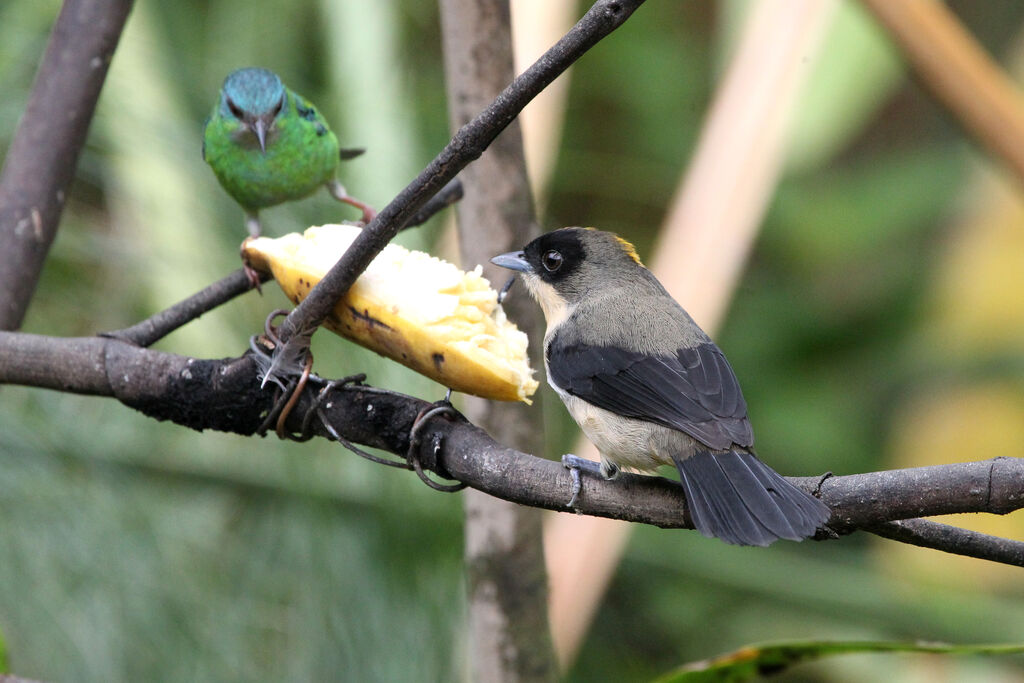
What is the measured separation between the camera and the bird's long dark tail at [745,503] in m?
1.38

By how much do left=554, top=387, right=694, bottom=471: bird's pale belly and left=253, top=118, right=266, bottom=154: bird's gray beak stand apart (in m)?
1.06

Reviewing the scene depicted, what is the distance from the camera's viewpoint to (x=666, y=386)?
179 cm

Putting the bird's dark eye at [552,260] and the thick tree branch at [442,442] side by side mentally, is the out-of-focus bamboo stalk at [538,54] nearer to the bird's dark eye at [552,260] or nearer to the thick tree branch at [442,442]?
the bird's dark eye at [552,260]

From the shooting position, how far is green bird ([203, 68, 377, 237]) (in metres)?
2.40

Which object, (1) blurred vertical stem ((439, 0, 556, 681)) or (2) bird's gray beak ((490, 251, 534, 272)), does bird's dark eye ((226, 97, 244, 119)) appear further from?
(2) bird's gray beak ((490, 251, 534, 272))

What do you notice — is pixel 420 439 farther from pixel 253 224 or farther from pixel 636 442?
pixel 253 224

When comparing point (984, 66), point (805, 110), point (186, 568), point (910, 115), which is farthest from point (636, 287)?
point (910, 115)

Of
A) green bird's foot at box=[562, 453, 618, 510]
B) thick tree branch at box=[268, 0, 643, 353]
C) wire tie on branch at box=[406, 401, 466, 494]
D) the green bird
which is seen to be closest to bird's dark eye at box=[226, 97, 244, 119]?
the green bird

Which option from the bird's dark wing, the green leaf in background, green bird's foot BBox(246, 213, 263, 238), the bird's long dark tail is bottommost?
the green leaf in background

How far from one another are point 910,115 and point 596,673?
3.32 meters

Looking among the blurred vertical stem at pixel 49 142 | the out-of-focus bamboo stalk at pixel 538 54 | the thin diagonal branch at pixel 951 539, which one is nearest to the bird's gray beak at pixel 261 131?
the blurred vertical stem at pixel 49 142

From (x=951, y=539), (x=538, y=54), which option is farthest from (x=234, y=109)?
(x=951, y=539)

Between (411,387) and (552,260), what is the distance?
1039mm

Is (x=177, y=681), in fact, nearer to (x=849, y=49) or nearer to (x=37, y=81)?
(x=37, y=81)
